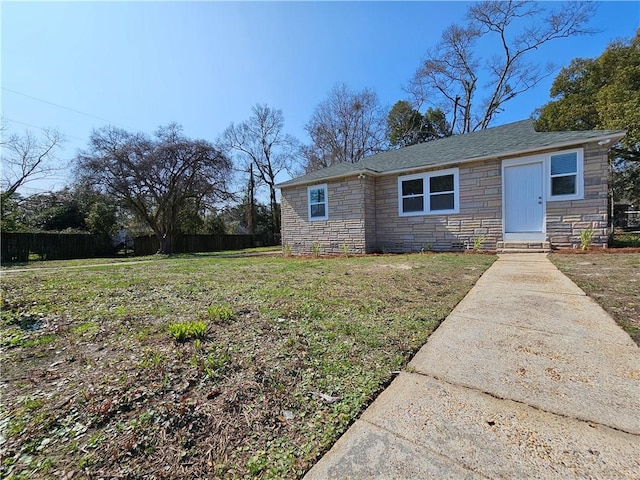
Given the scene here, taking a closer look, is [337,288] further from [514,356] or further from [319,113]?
[319,113]

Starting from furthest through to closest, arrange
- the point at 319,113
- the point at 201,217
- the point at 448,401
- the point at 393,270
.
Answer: the point at 319,113
the point at 201,217
the point at 393,270
the point at 448,401

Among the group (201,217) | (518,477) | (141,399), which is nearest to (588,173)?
(518,477)

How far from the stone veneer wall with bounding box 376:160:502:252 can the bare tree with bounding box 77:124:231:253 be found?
10.1m

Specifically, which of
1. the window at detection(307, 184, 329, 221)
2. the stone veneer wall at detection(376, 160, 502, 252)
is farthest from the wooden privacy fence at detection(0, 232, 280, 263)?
the stone veneer wall at detection(376, 160, 502, 252)

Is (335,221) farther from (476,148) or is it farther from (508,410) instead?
(508,410)

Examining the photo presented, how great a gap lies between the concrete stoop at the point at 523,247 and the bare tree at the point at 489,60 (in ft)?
47.3

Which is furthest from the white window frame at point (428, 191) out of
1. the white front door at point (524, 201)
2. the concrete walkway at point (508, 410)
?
the concrete walkway at point (508, 410)

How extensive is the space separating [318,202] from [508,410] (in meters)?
9.56

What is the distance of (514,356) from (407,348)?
705mm

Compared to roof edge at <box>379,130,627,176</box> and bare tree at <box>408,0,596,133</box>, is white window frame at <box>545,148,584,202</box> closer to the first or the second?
A: roof edge at <box>379,130,627,176</box>

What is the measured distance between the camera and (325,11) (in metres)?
8.05

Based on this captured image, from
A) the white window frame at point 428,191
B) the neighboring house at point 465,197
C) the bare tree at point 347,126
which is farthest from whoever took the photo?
the bare tree at point 347,126

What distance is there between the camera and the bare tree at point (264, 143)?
2609 centimetres

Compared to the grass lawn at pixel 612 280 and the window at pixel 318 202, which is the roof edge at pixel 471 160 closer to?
the window at pixel 318 202
